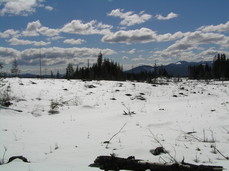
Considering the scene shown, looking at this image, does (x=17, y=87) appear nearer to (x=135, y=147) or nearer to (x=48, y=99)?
(x=48, y=99)

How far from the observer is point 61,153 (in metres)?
4.88

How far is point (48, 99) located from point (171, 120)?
8.53 m

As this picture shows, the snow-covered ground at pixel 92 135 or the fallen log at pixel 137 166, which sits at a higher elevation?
the fallen log at pixel 137 166

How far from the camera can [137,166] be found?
3641 millimetres

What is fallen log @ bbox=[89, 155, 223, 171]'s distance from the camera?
334 cm

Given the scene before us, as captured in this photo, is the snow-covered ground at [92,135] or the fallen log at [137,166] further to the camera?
the snow-covered ground at [92,135]

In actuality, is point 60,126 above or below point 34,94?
below

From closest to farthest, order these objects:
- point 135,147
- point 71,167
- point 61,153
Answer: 1. point 71,167
2. point 61,153
3. point 135,147

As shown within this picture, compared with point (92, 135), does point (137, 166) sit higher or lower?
higher

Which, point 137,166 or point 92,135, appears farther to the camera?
point 92,135

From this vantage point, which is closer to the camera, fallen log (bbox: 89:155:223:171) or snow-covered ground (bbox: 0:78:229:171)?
fallen log (bbox: 89:155:223:171)

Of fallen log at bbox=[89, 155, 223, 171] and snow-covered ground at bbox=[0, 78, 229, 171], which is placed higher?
fallen log at bbox=[89, 155, 223, 171]

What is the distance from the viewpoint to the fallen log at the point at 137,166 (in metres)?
3.34

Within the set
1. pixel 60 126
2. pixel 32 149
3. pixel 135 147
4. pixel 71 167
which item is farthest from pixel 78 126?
pixel 71 167
